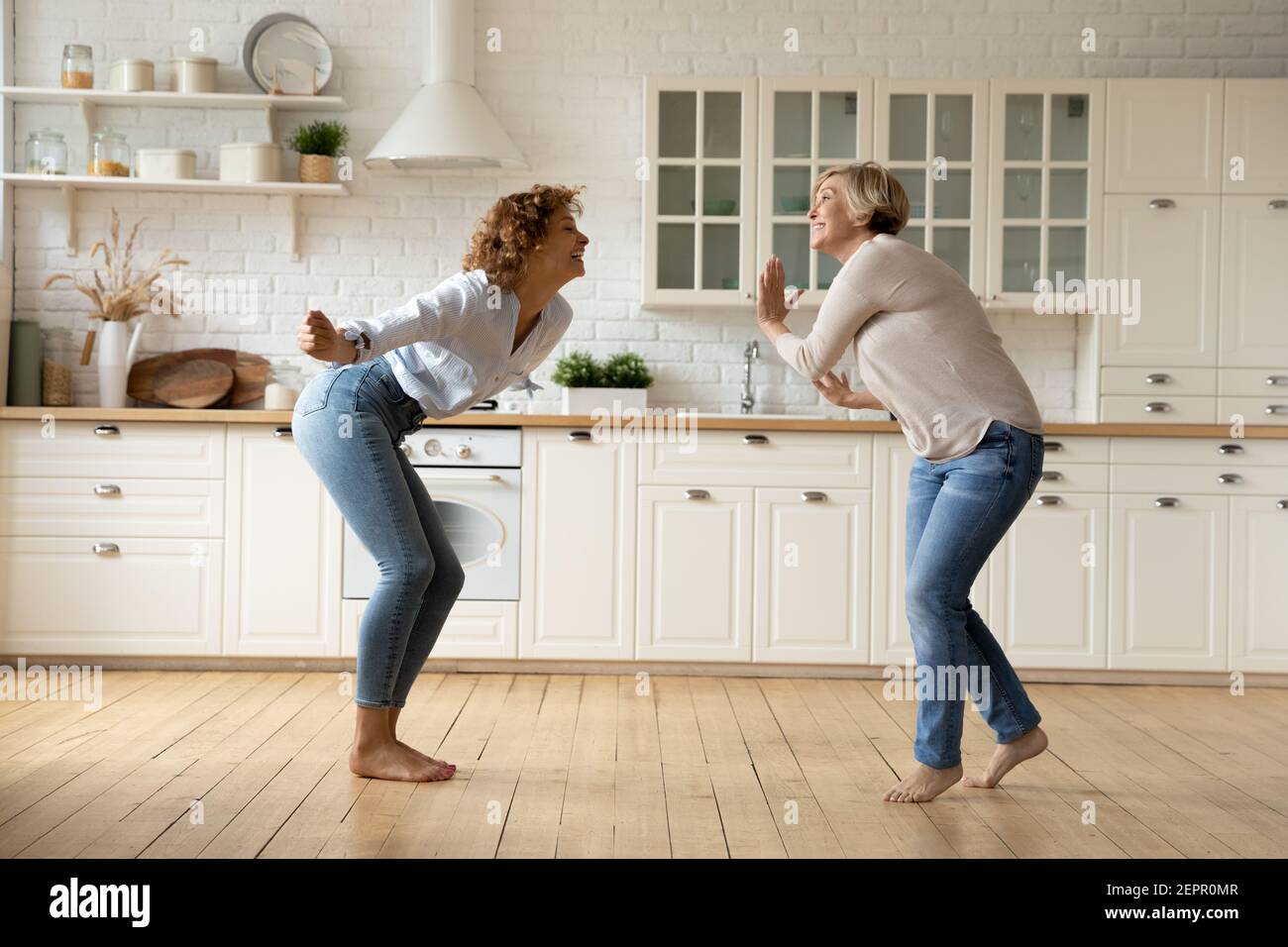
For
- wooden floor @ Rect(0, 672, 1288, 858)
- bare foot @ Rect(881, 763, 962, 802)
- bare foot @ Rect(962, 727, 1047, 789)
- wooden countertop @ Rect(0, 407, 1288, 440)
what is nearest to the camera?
wooden floor @ Rect(0, 672, 1288, 858)

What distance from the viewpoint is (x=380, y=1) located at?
492 cm

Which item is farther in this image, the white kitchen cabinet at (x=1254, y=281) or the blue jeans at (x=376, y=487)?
the white kitchen cabinet at (x=1254, y=281)

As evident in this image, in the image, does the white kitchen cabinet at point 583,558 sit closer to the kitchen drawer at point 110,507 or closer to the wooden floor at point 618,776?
the wooden floor at point 618,776

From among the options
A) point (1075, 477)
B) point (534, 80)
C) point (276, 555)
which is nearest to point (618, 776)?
point (276, 555)

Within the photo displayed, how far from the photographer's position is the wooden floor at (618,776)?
248 centimetres

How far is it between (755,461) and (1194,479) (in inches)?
56.0

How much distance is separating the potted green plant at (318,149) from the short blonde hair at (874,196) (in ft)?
8.26

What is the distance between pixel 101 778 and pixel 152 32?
3.09 m

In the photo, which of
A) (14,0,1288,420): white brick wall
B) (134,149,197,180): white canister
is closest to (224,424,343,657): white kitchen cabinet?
(14,0,1288,420): white brick wall

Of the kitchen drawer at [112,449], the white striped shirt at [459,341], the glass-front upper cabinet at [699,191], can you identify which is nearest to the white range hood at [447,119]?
the glass-front upper cabinet at [699,191]

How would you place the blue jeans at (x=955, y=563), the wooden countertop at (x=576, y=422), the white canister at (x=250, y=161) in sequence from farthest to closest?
the white canister at (x=250, y=161) < the wooden countertop at (x=576, y=422) < the blue jeans at (x=955, y=563)

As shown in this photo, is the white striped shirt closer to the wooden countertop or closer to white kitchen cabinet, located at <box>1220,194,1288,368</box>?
the wooden countertop

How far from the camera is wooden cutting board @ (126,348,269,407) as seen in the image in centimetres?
481

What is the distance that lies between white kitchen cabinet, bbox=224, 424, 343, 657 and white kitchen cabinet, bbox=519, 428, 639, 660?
639 mm
